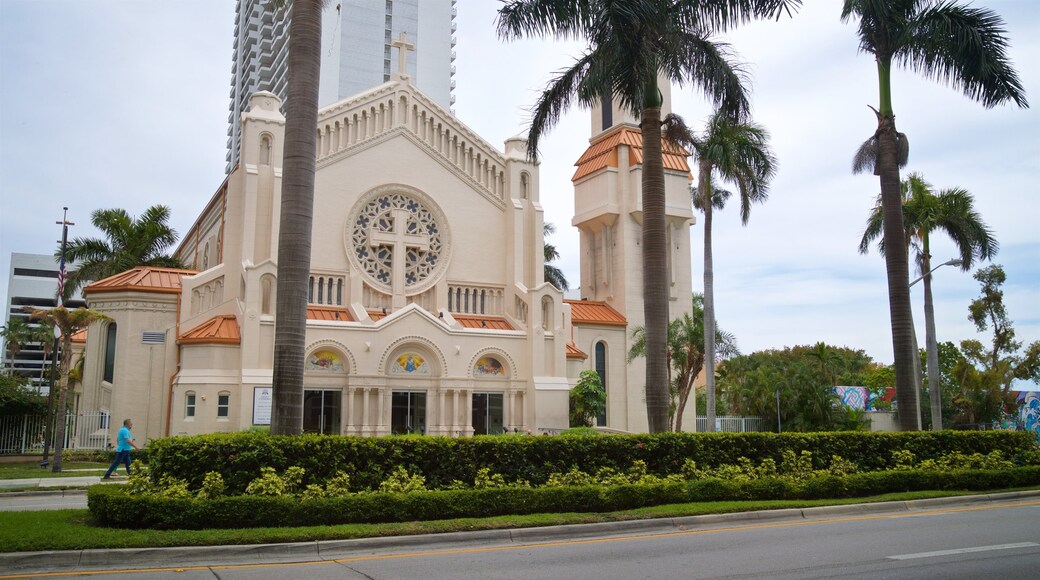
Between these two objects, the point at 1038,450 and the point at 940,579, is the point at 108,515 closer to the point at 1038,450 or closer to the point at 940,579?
the point at 940,579

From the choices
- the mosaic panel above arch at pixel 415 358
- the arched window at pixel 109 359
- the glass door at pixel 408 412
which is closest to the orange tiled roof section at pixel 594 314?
the mosaic panel above arch at pixel 415 358

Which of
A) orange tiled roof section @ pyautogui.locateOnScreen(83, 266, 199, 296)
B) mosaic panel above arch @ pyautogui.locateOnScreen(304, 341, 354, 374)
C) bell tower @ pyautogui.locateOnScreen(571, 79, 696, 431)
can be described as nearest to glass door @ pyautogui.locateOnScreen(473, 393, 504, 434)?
mosaic panel above arch @ pyautogui.locateOnScreen(304, 341, 354, 374)

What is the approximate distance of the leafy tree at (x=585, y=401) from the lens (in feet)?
126

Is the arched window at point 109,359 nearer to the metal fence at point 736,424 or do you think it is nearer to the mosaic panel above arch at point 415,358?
the mosaic panel above arch at point 415,358

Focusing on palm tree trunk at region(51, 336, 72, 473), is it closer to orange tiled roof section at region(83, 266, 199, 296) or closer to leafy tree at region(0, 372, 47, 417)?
orange tiled roof section at region(83, 266, 199, 296)

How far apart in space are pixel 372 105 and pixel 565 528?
2791cm

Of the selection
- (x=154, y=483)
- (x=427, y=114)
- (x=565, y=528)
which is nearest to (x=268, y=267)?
(x=427, y=114)

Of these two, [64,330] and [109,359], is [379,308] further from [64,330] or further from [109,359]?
[64,330]

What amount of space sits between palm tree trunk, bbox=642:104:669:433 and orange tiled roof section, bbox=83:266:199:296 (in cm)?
2297

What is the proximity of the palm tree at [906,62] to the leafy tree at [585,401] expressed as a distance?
58.3ft

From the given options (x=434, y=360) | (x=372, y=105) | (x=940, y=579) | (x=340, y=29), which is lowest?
(x=940, y=579)

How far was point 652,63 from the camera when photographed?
19969 mm

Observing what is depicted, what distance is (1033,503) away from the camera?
18359mm

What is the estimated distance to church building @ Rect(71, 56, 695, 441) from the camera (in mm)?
33375
